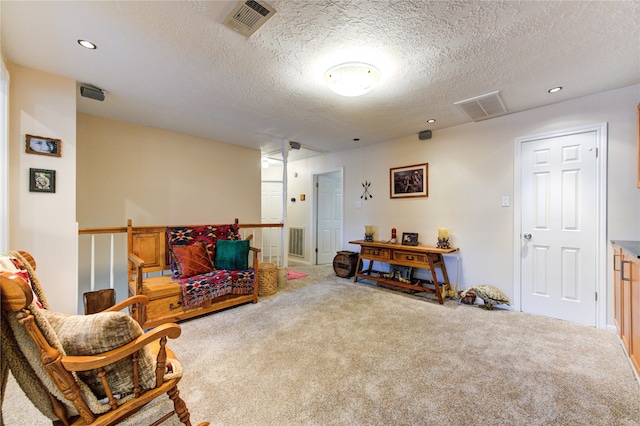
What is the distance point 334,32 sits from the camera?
170cm

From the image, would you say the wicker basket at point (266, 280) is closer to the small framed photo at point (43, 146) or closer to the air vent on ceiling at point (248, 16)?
the small framed photo at point (43, 146)

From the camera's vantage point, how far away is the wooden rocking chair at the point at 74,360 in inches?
33.9

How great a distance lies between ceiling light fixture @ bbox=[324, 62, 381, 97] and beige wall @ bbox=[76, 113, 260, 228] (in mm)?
2817

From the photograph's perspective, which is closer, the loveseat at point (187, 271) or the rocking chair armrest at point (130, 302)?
the rocking chair armrest at point (130, 302)

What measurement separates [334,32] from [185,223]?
341 cm

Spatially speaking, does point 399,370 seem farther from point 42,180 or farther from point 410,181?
point 42,180

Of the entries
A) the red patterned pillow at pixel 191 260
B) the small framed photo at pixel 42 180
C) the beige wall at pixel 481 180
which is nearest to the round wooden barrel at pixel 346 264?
the beige wall at pixel 481 180

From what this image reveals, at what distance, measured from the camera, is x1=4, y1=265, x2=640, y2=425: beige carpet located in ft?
4.74

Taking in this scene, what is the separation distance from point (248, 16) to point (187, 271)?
2.49 m

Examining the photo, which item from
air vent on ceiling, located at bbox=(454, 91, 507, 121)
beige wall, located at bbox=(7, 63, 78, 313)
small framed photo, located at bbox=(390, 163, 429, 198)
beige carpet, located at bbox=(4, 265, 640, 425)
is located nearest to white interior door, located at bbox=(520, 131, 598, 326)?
beige carpet, located at bbox=(4, 265, 640, 425)

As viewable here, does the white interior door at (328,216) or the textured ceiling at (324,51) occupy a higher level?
the textured ceiling at (324,51)

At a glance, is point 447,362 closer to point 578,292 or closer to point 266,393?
point 266,393

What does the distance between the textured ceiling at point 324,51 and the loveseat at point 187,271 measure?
149cm

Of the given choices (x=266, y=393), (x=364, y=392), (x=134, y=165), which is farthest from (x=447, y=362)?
(x=134, y=165)
